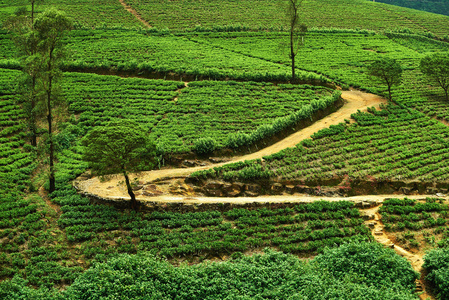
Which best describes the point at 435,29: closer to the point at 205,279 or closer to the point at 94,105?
the point at 94,105

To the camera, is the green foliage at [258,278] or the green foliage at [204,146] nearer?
the green foliage at [258,278]

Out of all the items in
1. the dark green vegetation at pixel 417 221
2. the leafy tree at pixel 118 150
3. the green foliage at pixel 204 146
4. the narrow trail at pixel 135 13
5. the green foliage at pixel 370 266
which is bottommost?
the green foliage at pixel 370 266

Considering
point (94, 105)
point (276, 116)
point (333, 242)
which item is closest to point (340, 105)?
point (276, 116)

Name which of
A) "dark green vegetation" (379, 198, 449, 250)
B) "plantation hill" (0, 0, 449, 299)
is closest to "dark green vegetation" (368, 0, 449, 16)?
"plantation hill" (0, 0, 449, 299)

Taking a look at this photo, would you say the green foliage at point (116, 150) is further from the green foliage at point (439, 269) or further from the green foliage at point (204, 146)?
the green foliage at point (439, 269)

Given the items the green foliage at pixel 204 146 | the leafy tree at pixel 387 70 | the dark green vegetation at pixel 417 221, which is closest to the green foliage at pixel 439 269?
the dark green vegetation at pixel 417 221

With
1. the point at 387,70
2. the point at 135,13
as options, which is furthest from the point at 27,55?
the point at 135,13

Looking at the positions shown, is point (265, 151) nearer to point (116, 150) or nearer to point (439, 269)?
point (116, 150)
